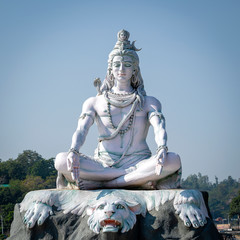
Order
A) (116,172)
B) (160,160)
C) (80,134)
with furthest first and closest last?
(80,134) < (116,172) < (160,160)

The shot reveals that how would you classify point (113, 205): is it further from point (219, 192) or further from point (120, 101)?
point (219, 192)

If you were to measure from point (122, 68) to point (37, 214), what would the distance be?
2907mm

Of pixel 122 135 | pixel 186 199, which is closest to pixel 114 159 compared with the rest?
pixel 122 135

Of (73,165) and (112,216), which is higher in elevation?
(73,165)

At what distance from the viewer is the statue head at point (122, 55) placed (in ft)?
29.0

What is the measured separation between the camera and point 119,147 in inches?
339

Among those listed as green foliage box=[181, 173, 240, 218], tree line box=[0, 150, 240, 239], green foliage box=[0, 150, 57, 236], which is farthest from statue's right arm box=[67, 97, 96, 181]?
green foliage box=[181, 173, 240, 218]

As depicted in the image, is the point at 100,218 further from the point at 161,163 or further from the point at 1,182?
the point at 1,182

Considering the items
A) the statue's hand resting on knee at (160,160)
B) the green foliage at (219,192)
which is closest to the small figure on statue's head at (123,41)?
the statue's hand resting on knee at (160,160)

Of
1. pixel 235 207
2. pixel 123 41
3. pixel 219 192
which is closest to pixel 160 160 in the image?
pixel 123 41

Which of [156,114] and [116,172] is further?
[156,114]

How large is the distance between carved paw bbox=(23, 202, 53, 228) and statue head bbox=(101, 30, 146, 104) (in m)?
2.54

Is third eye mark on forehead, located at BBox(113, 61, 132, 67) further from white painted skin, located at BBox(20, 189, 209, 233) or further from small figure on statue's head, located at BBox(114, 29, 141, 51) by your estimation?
white painted skin, located at BBox(20, 189, 209, 233)

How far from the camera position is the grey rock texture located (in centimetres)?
711
